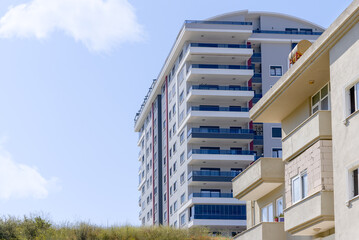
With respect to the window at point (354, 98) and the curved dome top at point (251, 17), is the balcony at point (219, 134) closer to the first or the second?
the curved dome top at point (251, 17)

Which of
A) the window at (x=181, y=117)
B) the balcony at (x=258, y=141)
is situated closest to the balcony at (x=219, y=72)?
the window at (x=181, y=117)

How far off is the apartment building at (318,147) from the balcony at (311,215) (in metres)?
0.03

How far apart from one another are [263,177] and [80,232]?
65.8 ft

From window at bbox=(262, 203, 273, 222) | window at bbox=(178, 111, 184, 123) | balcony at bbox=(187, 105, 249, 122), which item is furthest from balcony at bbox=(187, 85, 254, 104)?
window at bbox=(262, 203, 273, 222)

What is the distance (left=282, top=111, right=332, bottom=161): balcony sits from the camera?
25.1 m

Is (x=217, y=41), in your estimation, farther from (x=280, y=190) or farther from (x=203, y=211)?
(x=280, y=190)

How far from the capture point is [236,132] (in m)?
93.4

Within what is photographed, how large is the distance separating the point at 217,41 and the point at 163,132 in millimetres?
19001

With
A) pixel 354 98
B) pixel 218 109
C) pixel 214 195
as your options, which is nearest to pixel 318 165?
pixel 354 98

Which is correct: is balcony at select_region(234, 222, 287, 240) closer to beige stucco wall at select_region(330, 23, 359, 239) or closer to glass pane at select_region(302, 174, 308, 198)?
glass pane at select_region(302, 174, 308, 198)

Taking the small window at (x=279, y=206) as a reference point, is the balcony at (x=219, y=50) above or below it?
above

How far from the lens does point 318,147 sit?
2533cm

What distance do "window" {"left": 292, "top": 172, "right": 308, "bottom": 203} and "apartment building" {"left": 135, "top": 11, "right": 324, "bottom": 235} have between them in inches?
2398

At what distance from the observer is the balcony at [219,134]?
305 ft
